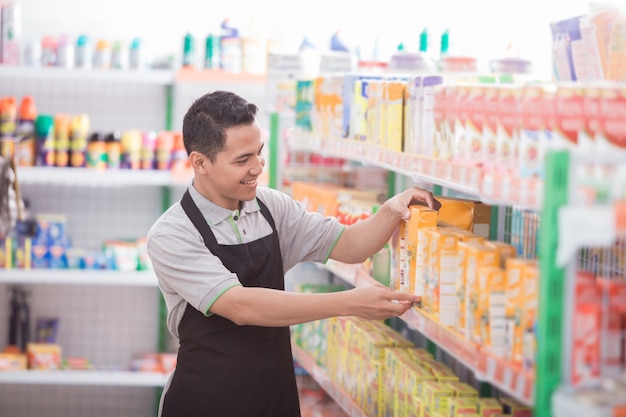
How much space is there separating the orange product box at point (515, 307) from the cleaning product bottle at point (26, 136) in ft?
A: 13.3

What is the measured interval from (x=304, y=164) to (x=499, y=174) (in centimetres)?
293

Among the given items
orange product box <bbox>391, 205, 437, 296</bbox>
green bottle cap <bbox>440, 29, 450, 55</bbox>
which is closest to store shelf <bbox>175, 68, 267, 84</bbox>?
green bottle cap <bbox>440, 29, 450, 55</bbox>

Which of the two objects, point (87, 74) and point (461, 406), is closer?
point (461, 406)

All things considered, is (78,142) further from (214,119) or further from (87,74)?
(214,119)

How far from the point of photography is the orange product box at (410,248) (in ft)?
9.86

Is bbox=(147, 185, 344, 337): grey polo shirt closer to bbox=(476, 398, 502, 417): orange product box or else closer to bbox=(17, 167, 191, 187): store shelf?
bbox=(476, 398, 502, 417): orange product box

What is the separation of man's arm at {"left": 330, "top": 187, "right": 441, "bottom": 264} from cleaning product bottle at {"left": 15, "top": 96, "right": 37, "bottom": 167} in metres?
2.81

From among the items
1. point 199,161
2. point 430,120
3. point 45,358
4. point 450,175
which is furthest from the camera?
point 45,358

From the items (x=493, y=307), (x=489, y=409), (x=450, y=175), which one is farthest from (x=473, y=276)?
(x=489, y=409)

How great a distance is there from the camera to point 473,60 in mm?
4324

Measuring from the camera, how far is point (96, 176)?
5.79 m

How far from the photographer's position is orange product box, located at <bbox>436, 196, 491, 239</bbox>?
3227 mm

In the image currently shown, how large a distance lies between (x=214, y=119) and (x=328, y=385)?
1475mm

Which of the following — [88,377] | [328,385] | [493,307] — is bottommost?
[88,377]
